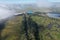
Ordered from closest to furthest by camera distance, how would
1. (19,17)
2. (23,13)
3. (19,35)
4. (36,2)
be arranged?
1. (19,35)
2. (19,17)
3. (23,13)
4. (36,2)

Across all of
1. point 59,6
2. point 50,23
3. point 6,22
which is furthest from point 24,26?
point 59,6

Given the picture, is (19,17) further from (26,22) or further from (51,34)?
(51,34)

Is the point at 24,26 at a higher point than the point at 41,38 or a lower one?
higher

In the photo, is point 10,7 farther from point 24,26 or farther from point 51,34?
point 51,34

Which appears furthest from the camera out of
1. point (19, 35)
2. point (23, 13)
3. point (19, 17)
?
point (23, 13)

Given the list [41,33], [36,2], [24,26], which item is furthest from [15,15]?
[36,2]

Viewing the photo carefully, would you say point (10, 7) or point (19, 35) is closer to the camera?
point (19, 35)
